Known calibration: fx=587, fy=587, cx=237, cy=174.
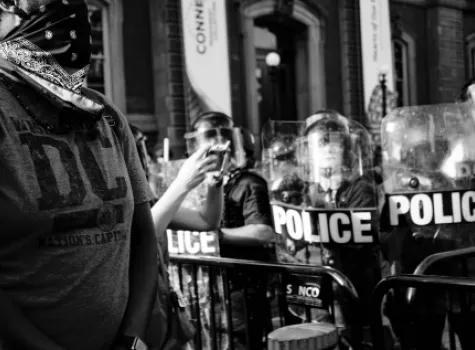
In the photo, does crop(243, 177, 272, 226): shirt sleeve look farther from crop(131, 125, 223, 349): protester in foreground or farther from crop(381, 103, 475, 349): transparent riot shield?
crop(131, 125, 223, 349): protester in foreground

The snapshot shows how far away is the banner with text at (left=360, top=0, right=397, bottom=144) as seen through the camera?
15.6 meters

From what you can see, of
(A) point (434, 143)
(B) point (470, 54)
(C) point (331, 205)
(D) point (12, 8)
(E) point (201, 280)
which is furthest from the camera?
(B) point (470, 54)

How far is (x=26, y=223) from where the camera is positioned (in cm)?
124

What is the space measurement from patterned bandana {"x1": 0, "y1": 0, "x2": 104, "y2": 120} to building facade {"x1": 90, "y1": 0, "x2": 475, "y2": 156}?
891 cm

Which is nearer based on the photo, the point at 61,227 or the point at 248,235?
the point at 61,227

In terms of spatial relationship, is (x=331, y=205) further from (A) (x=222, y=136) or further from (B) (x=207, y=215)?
(B) (x=207, y=215)

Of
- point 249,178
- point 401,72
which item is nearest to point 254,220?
point 249,178

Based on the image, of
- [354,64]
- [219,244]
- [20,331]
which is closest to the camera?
[20,331]

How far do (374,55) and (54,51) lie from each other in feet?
49.8

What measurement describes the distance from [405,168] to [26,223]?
2841mm

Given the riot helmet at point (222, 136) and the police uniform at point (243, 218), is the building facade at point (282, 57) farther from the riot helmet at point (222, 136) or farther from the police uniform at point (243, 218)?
the police uniform at point (243, 218)

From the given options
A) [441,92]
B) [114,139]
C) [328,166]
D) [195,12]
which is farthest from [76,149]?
[441,92]

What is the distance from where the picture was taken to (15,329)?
48.6 inches

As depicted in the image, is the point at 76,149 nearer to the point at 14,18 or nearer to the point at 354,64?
the point at 14,18
